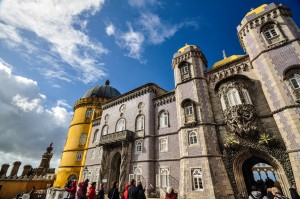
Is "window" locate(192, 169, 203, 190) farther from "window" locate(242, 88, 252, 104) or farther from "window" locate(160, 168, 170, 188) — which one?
"window" locate(242, 88, 252, 104)

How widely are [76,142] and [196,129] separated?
2304 centimetres

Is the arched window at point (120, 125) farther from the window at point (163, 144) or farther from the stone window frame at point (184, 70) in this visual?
the stone window frame at point (184, 70)

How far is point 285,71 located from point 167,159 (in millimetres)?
14110

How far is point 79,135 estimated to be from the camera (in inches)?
1186

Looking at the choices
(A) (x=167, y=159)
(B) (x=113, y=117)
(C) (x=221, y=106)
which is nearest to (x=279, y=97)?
(C) (x=221, y=106)

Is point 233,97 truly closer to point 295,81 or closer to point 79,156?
point 295,81

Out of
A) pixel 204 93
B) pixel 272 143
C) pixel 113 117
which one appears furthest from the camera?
pixel 113 117

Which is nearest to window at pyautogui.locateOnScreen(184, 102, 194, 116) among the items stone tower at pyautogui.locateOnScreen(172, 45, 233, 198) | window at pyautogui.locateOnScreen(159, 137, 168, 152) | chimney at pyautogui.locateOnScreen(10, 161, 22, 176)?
stone tower at pyautogui.locateOnScreen(172, 45, 233, 198)

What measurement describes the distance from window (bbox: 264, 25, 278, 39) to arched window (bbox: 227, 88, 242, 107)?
6339 millimetres

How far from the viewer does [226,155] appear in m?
14.4

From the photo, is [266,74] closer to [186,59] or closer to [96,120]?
[186,59]

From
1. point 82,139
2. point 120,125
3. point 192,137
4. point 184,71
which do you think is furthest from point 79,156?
point 184,71

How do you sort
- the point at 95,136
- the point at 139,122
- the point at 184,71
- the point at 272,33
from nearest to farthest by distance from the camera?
the point at 272,33
the point at 184,71
the point at 139,122
the point at 95,136

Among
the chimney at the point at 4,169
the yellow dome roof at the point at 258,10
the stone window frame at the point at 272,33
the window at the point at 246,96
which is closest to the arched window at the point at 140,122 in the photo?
the window at the point at 246,96
